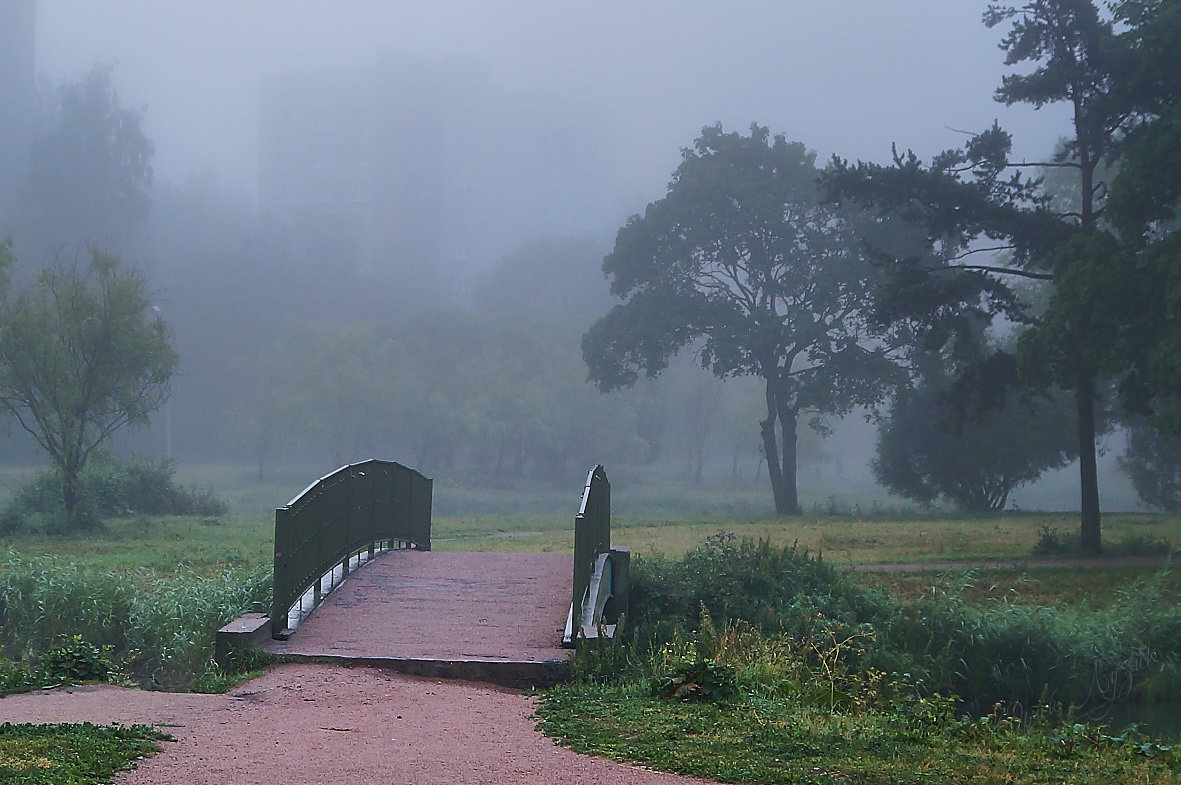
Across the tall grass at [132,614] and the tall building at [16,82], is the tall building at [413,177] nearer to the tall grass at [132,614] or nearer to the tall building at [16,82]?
the tall building at [16,82]

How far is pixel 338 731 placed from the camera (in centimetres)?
756

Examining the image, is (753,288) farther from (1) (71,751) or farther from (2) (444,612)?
(1) (71,751)

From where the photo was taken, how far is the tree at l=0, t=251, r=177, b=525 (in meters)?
31.6

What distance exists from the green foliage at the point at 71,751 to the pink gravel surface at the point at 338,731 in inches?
5.4

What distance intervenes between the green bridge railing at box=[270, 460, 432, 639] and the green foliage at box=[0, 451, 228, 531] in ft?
55.7

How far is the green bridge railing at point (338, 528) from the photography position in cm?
1108

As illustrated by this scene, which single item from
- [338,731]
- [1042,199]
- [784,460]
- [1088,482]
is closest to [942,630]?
[338,731]

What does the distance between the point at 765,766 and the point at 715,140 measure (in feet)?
143

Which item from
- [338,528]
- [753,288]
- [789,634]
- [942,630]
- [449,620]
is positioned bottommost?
[942,630]

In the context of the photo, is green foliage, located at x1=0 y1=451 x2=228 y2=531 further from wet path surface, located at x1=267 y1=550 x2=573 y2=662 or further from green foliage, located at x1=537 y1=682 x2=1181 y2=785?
green foliage, located at x1=537 y1=682 x2=1181 y2=785

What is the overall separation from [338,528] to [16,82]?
348 feet

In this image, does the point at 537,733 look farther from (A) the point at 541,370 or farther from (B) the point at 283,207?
(B) the point at 283,207

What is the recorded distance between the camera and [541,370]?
A: 3337 inches

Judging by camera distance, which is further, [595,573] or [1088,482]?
[1088,482]
